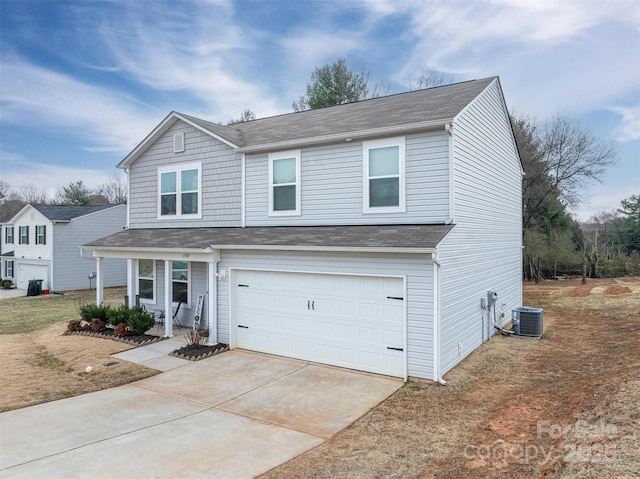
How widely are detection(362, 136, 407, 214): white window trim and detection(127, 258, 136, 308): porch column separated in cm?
814

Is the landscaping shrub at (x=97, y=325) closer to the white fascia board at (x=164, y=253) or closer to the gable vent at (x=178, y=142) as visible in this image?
the white fascia board at (x=164, y=253)

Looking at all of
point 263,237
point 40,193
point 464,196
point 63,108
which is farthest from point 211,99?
point 40,193

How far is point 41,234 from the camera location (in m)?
24.4

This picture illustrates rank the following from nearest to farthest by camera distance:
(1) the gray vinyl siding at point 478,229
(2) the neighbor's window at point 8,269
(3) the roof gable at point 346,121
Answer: (1) the gray vinyl siding at point 478,229, (3) the roof gable at point 346,121, (2) the neighbor's window at point 8,269

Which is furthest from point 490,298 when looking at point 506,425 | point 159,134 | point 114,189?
point 114,189

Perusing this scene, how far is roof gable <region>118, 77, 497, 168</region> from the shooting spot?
920cm

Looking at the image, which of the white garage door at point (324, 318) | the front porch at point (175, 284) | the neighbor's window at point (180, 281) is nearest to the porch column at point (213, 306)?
the front porch at point (175, 284)

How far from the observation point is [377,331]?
8.23m

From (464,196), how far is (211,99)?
22.6 meters

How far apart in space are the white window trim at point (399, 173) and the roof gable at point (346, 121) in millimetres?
257

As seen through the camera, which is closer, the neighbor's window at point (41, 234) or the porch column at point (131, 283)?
the porch column at point (131, 283)

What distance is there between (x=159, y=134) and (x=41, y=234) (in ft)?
54.1

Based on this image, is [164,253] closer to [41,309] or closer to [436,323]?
[436,323]

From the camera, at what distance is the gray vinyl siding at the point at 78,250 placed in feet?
77.5
